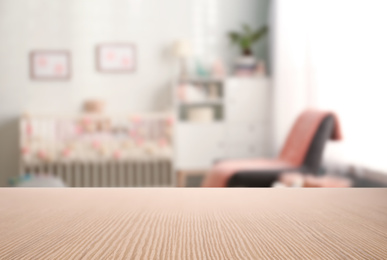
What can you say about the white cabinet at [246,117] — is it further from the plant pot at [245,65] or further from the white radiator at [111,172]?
the white radiator at [111,172]

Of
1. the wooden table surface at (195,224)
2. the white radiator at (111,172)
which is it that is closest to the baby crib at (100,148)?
the white radiator at (111,172)

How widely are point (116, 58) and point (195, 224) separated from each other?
4.81 metres

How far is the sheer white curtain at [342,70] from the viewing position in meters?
2.72

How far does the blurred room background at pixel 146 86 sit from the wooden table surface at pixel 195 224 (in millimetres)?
3451

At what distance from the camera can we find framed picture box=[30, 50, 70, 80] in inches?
199

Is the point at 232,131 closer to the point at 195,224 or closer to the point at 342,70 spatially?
the point at 342,70

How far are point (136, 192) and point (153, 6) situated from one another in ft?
15.3

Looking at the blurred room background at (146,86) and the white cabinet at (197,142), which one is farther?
the white cabinet at (197,142)

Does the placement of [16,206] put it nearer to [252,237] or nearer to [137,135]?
[252,237]

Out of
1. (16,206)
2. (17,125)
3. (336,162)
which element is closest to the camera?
(16,206)

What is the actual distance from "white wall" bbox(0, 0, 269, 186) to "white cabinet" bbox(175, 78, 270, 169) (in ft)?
2.16

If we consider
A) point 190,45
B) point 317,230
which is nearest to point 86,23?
point 190,45

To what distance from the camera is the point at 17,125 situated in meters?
5.02

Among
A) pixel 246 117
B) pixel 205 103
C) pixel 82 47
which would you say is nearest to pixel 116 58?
pixel 82 47
